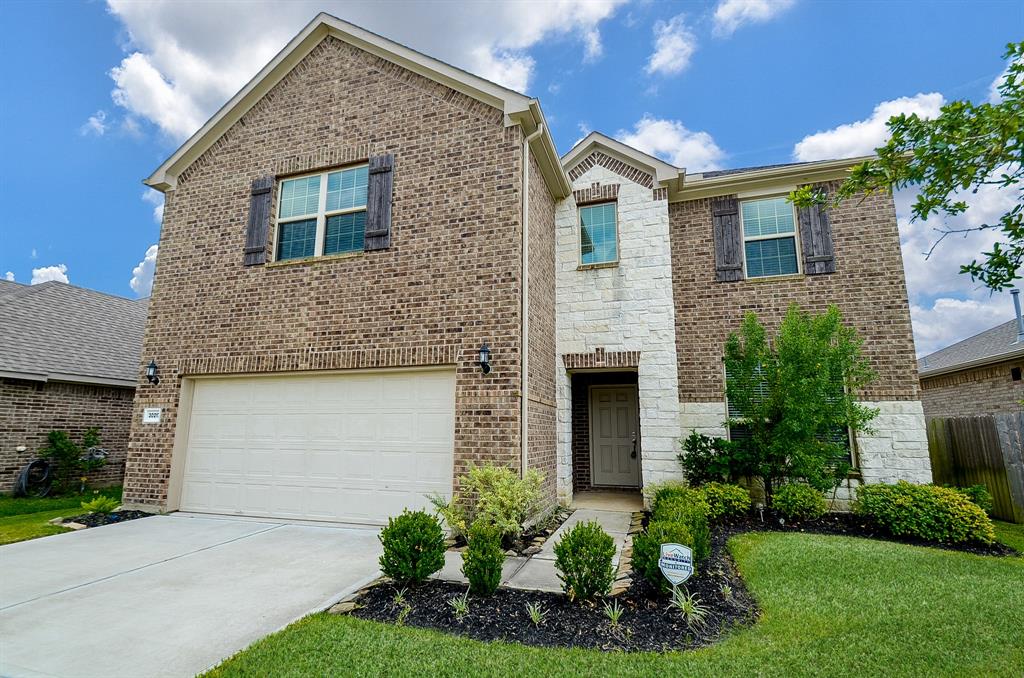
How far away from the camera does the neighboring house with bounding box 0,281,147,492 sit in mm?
10016

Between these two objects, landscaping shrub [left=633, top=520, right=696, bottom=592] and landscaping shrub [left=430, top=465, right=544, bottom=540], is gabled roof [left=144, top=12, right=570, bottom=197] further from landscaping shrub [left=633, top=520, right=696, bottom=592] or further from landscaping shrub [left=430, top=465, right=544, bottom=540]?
landscaping shrub [left=633, top=520, right=696, bottom=592]

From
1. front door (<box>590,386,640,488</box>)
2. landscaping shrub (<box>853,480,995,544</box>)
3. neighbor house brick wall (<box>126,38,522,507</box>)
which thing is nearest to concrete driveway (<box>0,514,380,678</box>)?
neighbor house brick wall (<box>126,38,522,507</box>)

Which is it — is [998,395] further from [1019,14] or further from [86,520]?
[86,520]

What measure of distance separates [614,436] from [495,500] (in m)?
5.79

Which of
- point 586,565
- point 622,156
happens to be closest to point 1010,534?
point 586,565

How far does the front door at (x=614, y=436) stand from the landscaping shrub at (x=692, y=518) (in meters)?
3.84

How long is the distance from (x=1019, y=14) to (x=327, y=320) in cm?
798

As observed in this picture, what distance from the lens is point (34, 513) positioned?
8.71m

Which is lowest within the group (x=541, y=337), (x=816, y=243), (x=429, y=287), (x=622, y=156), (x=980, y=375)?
(x=980, y=375)

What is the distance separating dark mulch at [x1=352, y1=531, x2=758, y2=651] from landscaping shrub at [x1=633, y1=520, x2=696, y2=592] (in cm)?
17

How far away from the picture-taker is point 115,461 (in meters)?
11.6

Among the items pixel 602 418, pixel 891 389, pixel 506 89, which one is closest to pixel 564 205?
pixel 506 89

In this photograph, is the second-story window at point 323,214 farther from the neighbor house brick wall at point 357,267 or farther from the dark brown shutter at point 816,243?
the dark brown shutter at point 816,243

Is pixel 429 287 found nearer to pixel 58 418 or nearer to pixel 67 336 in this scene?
pixel 58 418
